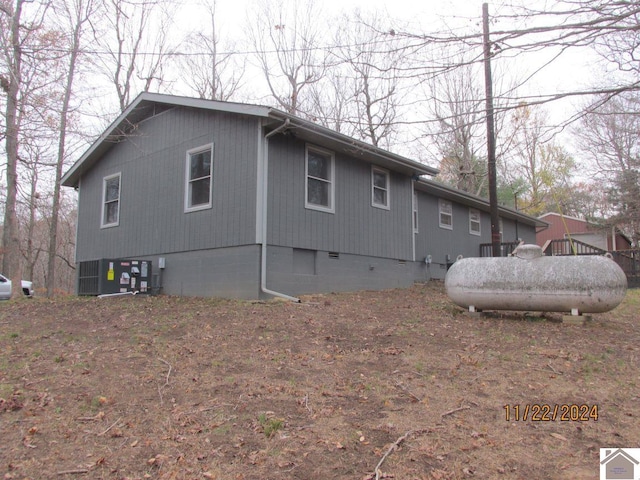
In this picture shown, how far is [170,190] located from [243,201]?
2685 millimetres

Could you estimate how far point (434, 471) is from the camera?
279 centimetres

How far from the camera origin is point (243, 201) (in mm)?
9250

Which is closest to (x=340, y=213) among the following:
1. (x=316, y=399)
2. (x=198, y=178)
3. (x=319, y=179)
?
(x=319, y=179)

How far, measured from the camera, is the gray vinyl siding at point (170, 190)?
9398 mm

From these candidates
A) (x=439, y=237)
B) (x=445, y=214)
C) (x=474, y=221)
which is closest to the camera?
(x=439, y=237)

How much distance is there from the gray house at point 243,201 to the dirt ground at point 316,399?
293cm

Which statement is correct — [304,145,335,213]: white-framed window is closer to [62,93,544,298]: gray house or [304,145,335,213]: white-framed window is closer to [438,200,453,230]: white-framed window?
[62,93,544,298]: gray house

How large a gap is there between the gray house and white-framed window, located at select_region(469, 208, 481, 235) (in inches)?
172

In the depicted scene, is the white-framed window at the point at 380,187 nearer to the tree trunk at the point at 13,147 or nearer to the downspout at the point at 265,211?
the downspout at the point at 265,211

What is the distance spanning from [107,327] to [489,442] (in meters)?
5.59

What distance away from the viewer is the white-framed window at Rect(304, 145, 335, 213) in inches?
400

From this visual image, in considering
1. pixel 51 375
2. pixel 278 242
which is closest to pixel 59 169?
pixel 278 242

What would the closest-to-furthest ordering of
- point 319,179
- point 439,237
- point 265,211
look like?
point 265,211 < point 319,179 < point 439,237

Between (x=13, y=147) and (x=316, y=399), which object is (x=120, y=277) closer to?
(x=13, y=147)
